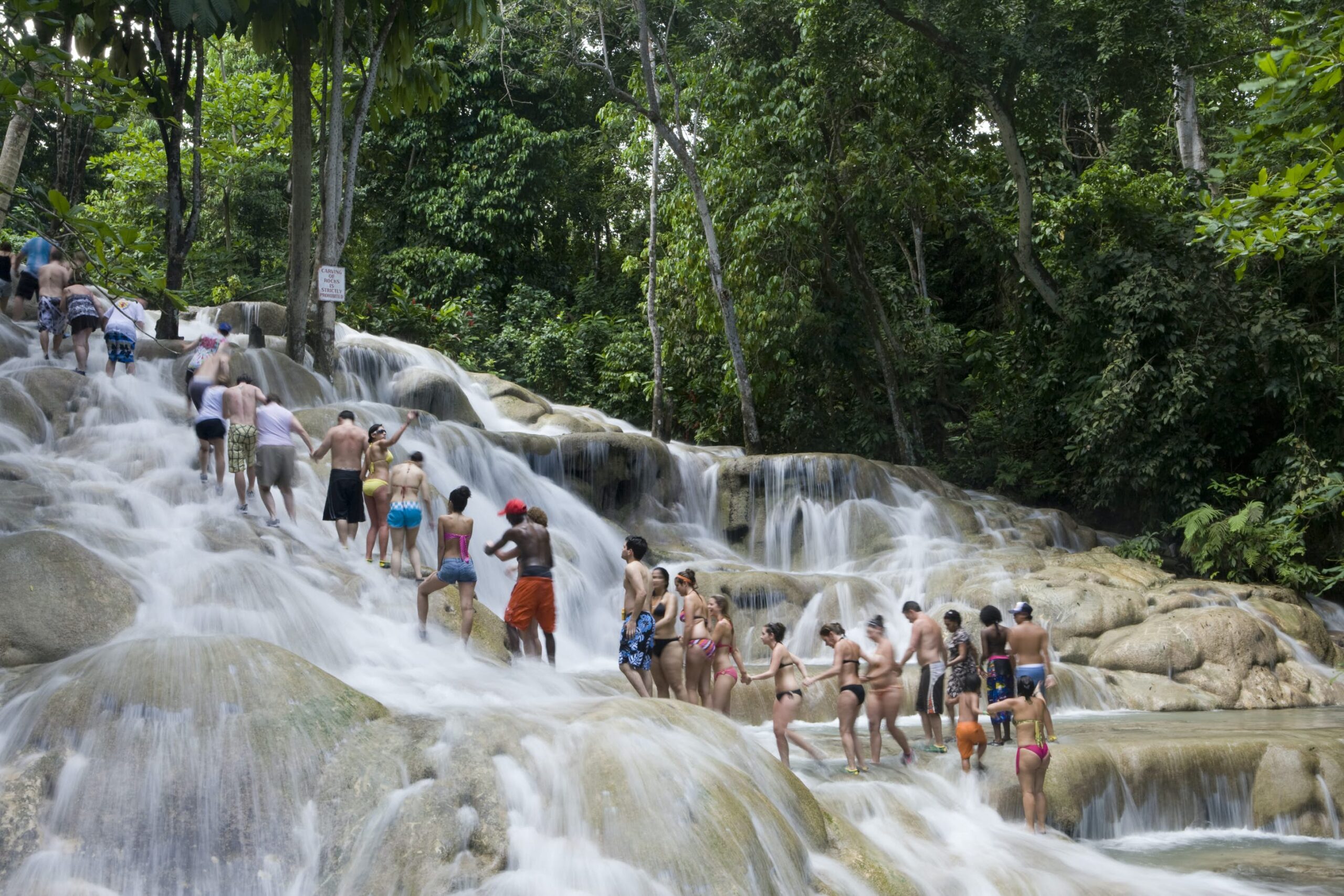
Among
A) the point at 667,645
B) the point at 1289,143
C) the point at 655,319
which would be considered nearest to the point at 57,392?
the point at 667,645

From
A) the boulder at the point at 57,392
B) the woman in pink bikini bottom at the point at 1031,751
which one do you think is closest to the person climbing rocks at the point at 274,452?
the boulder at the point at 57,392

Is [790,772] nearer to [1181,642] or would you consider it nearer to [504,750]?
[504,750]

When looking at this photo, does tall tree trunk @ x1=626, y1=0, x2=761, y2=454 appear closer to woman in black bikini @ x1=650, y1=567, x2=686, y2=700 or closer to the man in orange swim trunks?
the man in orange swim trunks

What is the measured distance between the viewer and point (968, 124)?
997 inches

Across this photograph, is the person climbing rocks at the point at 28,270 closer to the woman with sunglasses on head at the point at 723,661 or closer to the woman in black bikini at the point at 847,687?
the woman with sunglasses on head at the point at 723,661

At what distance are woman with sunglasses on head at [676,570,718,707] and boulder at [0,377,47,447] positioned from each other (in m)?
7.92

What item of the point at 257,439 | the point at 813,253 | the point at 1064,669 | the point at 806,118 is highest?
the point at 806,118

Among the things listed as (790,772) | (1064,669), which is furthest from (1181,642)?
(790,772)

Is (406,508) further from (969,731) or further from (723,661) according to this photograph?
(969,731)

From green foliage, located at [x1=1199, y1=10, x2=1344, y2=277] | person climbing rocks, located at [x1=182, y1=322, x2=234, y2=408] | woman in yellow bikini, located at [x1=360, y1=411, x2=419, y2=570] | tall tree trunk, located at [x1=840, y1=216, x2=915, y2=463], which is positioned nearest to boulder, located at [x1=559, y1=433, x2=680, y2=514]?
person climbing rocks, located at [x1=182, y1=322, x2=234, y2=408]

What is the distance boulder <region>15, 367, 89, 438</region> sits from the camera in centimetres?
1353

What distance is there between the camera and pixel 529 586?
1027 centimetres

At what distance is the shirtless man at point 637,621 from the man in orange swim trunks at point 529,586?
40.5 inches

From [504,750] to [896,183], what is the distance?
54.8 ft
